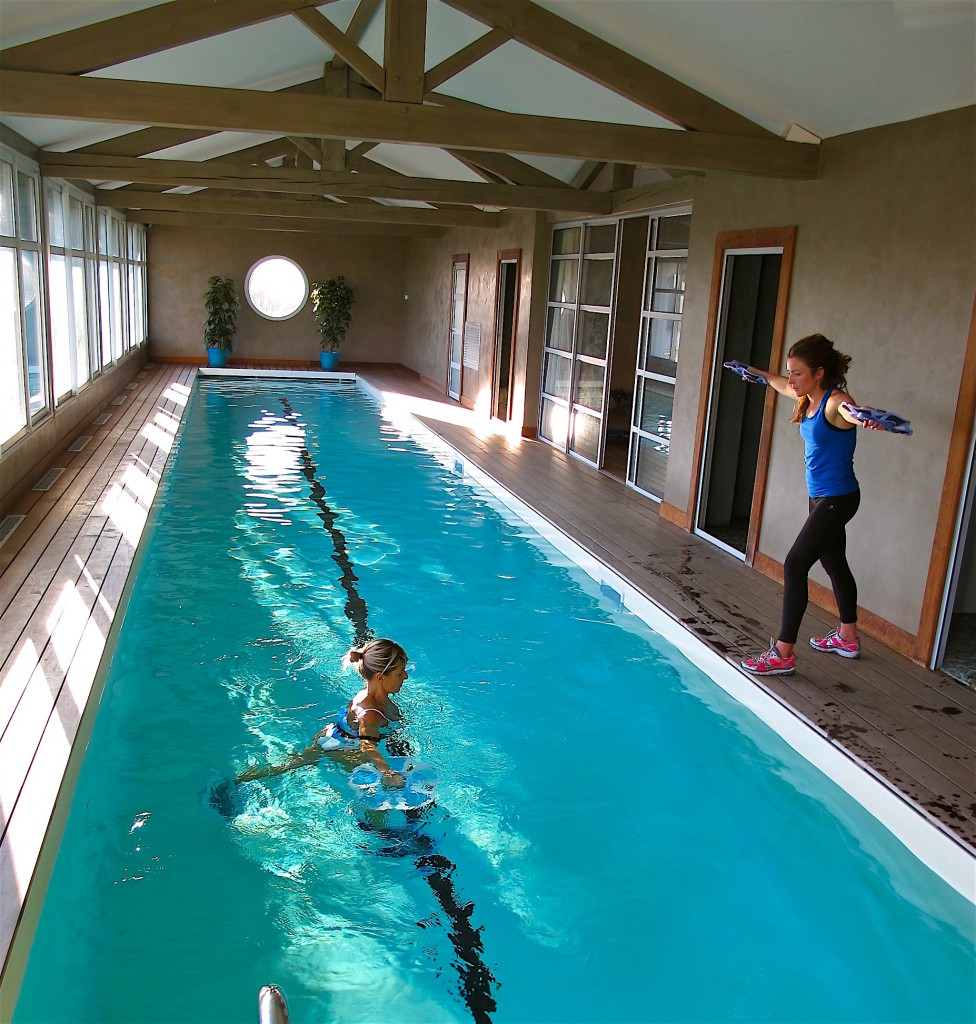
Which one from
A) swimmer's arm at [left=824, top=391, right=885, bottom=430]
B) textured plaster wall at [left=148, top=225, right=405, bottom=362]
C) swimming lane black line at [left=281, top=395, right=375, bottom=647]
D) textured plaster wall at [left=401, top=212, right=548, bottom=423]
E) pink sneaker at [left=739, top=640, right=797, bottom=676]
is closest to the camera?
swimmer's arm at [left=824, top=391, right=885, bottom=430]

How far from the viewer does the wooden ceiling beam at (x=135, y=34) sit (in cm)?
437

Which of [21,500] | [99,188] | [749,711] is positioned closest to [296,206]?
[99,188]

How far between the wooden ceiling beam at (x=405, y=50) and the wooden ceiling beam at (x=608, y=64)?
0.45 m

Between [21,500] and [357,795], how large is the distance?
4.09 m

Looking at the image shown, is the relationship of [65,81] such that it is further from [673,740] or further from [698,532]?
[698,532]

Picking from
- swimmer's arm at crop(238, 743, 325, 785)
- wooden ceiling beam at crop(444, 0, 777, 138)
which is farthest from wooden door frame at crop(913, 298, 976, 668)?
swimmer's arm at crop(238, 743, 325, 785)

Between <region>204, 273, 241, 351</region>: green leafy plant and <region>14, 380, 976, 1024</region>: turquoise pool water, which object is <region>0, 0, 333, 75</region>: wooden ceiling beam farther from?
<region>204, 273, 241, 351</region>: green leafy plant

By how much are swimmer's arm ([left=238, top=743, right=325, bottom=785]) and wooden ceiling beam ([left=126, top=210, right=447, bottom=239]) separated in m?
12.0

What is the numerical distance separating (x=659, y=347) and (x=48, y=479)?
4751 millimetres

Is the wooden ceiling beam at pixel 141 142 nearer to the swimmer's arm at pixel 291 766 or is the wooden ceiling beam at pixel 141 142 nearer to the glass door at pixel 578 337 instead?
the glass door at pixel 578 337

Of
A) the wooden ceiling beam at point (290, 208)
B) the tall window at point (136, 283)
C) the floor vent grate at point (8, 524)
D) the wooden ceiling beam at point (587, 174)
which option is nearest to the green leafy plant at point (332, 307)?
the tall window at point (136, 283)

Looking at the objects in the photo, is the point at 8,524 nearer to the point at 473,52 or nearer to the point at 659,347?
the point at 473,52

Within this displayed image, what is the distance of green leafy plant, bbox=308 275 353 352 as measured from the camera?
16.7 m

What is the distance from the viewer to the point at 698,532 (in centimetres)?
648
